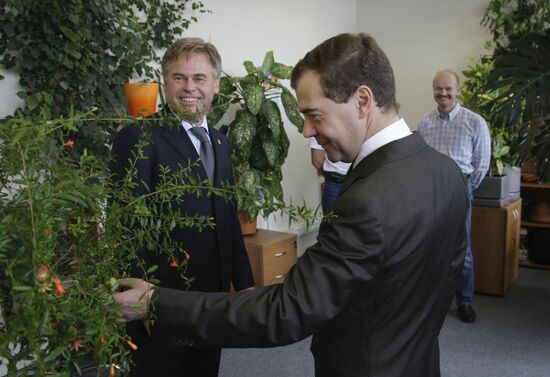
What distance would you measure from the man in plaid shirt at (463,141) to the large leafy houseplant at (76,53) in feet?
7.39

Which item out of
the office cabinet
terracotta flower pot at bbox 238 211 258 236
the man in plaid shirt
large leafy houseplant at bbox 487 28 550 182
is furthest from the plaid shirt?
terracotta flower pot at bbox 238 211 258 236

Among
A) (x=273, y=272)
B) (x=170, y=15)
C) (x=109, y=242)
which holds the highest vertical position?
(x=170, y=15)

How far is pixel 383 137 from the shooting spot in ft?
4.03

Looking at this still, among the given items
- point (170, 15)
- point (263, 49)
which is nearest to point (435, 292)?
point (170, 15)

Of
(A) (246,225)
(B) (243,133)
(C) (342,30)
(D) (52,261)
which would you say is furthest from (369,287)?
(C) (342,30)

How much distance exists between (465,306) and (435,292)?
2.99 m

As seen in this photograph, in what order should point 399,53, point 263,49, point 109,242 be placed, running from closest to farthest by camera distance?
point 109,242, point 263,49, point 399,53

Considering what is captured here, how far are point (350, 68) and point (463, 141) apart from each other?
3.07 meters

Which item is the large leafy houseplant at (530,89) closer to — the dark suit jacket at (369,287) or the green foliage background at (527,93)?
the green foliage background at (527,93)

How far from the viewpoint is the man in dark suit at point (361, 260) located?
40.0 inches

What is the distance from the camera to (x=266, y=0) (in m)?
4.52

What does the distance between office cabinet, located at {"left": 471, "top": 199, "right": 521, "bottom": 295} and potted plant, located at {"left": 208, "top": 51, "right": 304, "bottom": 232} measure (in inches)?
69.2

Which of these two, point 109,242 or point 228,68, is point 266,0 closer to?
point 228,68

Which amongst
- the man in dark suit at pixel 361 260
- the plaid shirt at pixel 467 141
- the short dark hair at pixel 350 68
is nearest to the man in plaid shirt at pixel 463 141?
the plaid shirt at pixel 467 141
